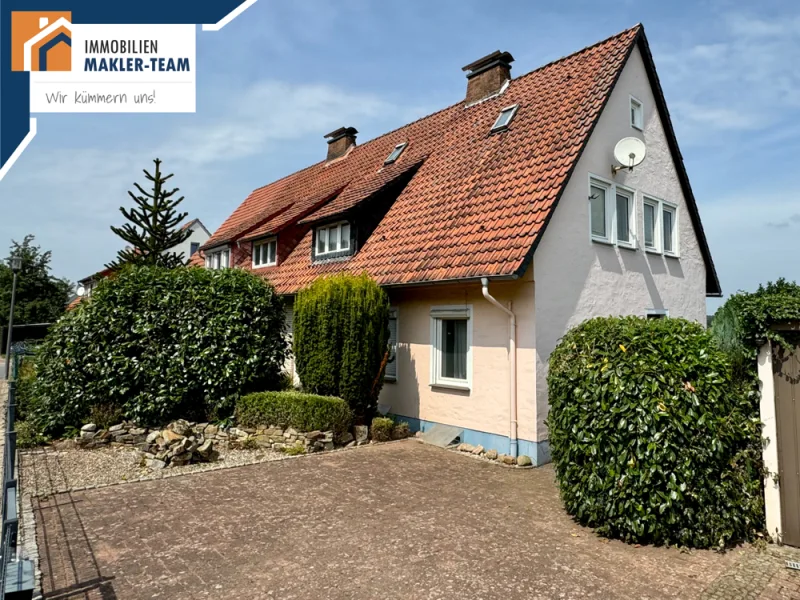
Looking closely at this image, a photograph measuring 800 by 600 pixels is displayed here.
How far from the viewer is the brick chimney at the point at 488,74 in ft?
48.9

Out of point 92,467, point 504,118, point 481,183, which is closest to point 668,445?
point 481,183

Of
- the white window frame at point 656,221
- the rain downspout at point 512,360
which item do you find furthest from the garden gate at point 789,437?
the white window frame at point 656,221

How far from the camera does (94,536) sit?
5.77 metres

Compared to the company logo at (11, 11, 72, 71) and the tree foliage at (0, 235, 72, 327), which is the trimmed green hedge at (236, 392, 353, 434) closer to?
the company logo at (11, 11, 72, 71)

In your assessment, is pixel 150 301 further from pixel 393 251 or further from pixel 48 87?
pixel 393 251

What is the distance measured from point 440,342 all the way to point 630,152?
18.6 ft

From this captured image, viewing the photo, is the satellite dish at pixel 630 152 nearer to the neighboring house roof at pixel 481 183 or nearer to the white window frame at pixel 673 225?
the neighboring house roof at pixel 481 183

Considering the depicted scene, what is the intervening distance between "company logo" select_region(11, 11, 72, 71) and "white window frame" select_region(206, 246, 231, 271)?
422 inches

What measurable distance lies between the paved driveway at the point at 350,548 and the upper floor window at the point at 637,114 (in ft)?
29.9

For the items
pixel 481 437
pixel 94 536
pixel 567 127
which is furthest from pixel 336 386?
pixel 567 127

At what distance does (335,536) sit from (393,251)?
7353 millimetres

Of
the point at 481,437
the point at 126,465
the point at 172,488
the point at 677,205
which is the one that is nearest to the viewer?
the point at 172,488

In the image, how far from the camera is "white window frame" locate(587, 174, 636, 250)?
11086 millimetres

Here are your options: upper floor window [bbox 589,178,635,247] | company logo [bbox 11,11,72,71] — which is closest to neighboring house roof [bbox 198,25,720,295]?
upper floor window [bbox 589,178,635,247]
